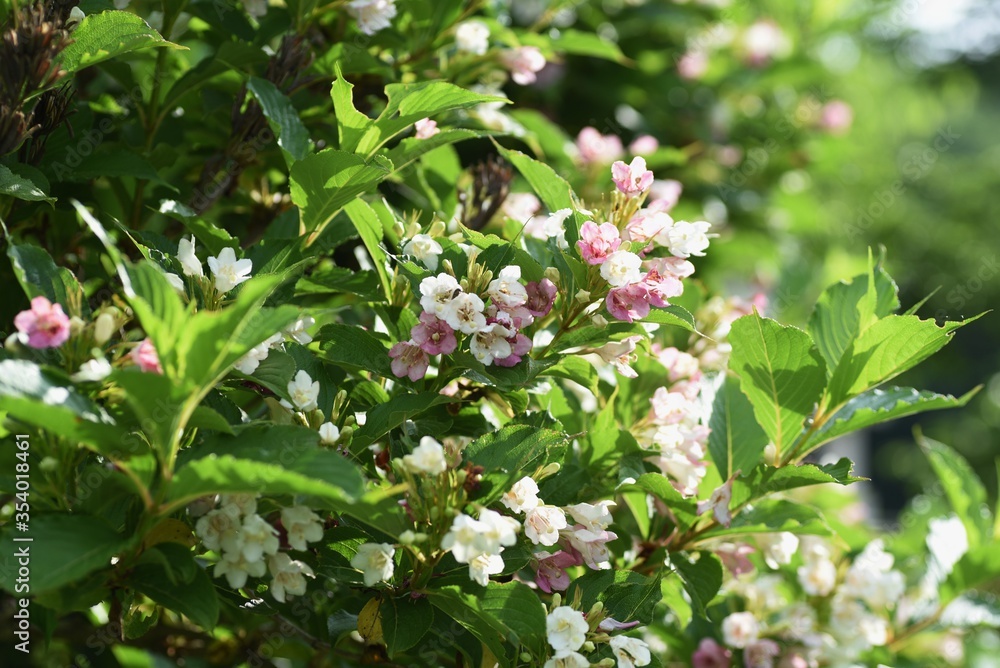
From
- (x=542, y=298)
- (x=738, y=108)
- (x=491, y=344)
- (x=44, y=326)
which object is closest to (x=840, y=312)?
(x=542, y=298)

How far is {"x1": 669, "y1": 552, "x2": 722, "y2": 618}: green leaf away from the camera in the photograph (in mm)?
1532

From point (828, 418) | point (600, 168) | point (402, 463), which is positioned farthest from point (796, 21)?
point (402, 463)

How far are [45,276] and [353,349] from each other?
0.44 metres

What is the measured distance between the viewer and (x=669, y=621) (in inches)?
73.8

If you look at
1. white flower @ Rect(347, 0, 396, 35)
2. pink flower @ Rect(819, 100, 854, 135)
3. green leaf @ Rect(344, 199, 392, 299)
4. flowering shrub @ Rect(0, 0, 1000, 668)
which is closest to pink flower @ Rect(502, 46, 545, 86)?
flowering shrub @ Rect(0, 0, 1000, 668)

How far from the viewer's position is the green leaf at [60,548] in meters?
0.98

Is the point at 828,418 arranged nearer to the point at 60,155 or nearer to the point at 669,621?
the point at 669,621

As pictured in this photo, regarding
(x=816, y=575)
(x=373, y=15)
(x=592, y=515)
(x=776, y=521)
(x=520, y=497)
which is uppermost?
(x=373, y=15)

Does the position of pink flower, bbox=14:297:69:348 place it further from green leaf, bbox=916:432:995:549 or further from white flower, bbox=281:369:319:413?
green leaf, bbox=916:432:995:549

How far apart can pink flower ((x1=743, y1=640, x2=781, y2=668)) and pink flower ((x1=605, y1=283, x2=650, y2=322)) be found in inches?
36.1

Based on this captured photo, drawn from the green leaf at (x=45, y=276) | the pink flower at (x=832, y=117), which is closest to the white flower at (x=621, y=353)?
the green leaf at (x=45, y=276)

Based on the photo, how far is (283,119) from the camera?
60.1 inches

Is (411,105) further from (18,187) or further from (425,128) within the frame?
(18,187)

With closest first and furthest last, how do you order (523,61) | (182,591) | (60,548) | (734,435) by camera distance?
(60,548), (182,591), (734,435), (523,61)
